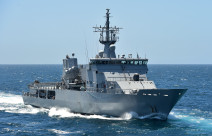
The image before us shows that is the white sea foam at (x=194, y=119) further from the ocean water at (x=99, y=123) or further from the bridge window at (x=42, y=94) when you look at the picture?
the bridge window at (x=42, y=94)

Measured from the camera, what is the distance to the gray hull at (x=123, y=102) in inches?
1299

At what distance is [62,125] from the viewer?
33656 millimetres

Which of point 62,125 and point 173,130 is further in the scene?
point 62,125

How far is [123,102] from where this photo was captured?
34031 millimetres

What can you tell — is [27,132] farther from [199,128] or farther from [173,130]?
[199,128]

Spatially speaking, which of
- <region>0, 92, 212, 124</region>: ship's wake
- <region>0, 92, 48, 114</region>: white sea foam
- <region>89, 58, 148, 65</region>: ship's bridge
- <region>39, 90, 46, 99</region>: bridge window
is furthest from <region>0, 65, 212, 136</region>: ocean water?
<region>89, 58, 148, 65</region>: ship's bridge

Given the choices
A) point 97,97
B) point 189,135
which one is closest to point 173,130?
point 189,135

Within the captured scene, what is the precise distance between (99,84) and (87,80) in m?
1.90

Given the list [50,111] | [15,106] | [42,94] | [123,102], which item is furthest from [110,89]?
[15,106]

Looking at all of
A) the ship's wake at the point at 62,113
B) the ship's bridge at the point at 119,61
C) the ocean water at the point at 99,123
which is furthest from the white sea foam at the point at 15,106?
the ship's bridge at the point at 119,61

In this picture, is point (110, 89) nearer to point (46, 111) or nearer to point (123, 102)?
point (123, 102)

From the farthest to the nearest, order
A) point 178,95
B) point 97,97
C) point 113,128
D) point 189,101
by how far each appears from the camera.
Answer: point 189,101 → point 97,97 → point 178,95 → point 113,128

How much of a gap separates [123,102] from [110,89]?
2100 millimetres

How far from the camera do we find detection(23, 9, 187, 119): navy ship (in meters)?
33.4
